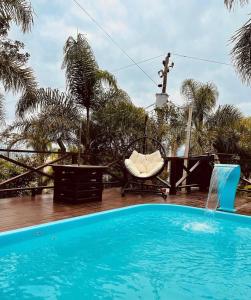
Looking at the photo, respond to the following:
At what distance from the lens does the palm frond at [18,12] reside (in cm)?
641

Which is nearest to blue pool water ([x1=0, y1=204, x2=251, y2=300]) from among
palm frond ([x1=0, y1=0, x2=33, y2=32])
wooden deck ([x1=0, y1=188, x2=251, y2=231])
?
wooden deck ([x1=0, y1=188, x2=251, y2=231])

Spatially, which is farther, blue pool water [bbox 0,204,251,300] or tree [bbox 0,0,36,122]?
tree [bbox 0,0,36,122]

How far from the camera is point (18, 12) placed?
257 inches

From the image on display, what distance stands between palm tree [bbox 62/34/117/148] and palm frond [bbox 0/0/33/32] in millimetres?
1747

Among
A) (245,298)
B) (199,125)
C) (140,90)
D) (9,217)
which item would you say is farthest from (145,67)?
(245,298)

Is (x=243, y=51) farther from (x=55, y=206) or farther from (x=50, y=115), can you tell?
(x=55, y=206)

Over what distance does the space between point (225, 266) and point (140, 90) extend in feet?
29.6

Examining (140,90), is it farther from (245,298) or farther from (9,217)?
(245,298)

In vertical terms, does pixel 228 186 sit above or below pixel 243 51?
below

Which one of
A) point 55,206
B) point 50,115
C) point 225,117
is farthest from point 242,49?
point 225,117

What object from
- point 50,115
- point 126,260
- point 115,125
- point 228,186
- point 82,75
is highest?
point 82,75

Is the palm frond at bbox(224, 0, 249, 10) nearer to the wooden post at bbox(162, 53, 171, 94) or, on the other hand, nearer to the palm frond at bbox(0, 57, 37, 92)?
the palm frond at bbox(0, 57, 37, 92)

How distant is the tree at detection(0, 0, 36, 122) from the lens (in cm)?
651

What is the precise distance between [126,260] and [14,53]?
19.6 feet
